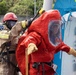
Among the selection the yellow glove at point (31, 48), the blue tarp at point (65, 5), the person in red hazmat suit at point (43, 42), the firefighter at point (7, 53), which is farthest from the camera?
the blue tarp at point (65, 5)

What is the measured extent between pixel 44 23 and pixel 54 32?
271mm

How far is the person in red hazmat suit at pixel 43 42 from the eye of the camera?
482 cm

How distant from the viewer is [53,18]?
490 centimetres

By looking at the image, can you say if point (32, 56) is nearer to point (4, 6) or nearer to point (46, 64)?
point (46, 64)

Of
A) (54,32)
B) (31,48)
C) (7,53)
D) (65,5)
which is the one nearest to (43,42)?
(54,32)

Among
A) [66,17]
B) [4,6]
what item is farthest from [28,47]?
[4,6]

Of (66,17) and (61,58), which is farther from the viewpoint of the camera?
(61,58)

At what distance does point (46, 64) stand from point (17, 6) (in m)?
27.9

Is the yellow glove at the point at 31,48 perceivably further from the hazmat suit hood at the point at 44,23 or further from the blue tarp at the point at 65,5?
the blue tarp at the point at 65,5

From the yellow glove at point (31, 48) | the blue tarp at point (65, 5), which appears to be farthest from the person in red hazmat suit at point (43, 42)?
the blue tarp at point (65, 5)

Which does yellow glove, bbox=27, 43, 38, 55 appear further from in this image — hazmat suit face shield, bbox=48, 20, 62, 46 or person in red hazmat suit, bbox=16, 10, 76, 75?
hazmat suit face shield, bbox=48, 20, 62, 46

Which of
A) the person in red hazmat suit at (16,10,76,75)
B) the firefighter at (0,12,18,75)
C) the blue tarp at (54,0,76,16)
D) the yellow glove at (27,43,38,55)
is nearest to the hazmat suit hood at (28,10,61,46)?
the person in red hazmat suit at (16,10,76,75)

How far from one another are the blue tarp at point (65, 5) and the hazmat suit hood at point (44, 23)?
1.13 meters

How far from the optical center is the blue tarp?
235 inches
